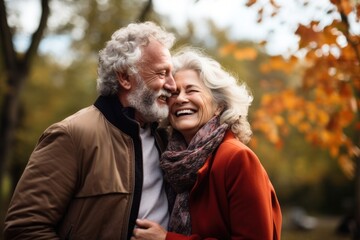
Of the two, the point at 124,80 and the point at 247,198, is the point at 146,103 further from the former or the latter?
the point at 247,198

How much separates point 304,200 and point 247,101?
31.0 meters

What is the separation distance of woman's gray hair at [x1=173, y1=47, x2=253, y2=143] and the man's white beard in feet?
1.21

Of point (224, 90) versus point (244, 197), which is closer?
point (244, 197)

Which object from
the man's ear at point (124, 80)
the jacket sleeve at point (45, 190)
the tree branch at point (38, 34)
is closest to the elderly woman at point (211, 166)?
the man's ear at point (124, 80)

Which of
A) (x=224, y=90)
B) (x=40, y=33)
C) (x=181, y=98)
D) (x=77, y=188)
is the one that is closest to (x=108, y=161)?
(x=77, y=188)

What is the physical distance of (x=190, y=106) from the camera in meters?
3.40

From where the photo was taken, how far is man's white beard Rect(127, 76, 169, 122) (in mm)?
3297

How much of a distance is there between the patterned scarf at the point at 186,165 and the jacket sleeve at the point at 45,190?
2.20 feet

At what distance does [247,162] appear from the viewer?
9.51 feet

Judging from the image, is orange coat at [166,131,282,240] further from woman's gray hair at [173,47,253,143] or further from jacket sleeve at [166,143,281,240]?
woman's gray hair at [173,47,253,143]

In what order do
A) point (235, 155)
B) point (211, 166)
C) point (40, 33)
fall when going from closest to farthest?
point (235, 155) → point (211, 166) → point (40, 33)

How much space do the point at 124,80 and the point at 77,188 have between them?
88 centimetres

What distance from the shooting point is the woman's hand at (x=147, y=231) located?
296 centimetres

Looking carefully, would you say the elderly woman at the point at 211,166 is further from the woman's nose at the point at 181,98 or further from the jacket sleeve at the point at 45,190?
the jacket sleeve at the point at 45,190
